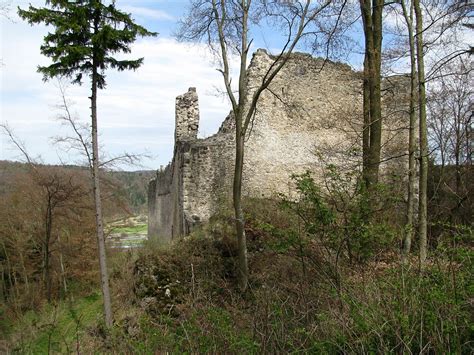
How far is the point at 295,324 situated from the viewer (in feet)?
17.9

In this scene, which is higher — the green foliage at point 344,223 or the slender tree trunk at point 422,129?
the slender tree trunk at point 422,129

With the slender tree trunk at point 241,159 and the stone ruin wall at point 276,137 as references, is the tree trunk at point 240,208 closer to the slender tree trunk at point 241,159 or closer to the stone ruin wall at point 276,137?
the slender tree trunk at point 241,159

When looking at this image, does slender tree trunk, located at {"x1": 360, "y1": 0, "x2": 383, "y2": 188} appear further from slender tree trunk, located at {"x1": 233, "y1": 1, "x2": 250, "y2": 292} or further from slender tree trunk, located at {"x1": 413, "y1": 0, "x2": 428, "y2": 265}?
slender tree trunk, located at {"x1": 233, "y1": 1, "x2": 250, "y2": 292}

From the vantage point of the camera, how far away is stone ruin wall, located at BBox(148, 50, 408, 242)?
49.0 ft

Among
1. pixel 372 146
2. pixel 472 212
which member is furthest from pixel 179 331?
pixel 472 212

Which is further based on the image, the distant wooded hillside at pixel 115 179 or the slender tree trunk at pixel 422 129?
the distant wooded hillside at pixel 115 179

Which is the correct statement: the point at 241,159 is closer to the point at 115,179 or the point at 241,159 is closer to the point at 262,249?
the point at 262,249

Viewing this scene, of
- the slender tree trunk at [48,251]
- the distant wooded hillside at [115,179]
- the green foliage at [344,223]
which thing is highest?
the distant wooded hillside at [115,179]

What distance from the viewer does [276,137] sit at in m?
15.7

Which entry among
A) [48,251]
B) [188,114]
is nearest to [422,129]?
[188,114]

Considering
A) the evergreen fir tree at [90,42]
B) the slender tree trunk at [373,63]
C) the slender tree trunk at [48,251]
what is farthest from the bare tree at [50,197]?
the slender tree trunk at [373,63]

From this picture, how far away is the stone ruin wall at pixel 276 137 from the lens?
14.9 metres

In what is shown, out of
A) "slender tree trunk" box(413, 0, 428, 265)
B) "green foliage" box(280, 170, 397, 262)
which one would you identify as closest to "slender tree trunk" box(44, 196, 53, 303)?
"green foliage" box(280, 170, 397, 262)

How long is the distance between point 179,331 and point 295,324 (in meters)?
1.57
